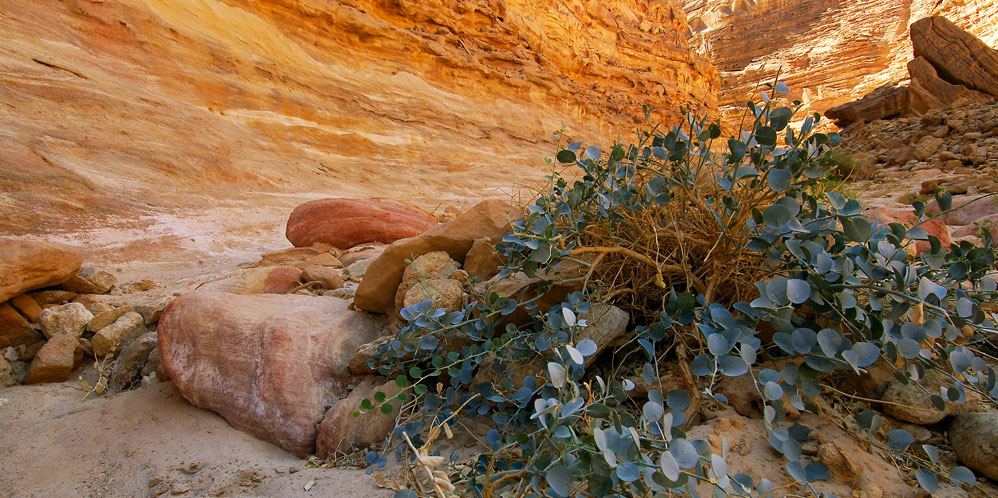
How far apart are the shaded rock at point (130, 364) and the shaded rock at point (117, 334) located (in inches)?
2.9

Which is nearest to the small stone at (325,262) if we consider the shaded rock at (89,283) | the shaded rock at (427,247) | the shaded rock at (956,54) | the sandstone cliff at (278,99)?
the shaded rock at (89,283)

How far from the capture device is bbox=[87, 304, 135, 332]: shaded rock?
6.08 feet

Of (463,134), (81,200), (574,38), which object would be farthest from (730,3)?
(81,200)

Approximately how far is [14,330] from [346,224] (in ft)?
8.15

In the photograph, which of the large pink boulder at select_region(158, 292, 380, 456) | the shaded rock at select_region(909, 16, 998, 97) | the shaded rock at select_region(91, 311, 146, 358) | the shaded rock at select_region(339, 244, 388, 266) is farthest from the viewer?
the shaded rock at select_region(909, 16, 998, 97)

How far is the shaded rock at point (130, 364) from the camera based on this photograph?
1.65 metres

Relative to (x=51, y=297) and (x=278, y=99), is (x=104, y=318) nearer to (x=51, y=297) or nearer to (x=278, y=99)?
(x=51, y=297)

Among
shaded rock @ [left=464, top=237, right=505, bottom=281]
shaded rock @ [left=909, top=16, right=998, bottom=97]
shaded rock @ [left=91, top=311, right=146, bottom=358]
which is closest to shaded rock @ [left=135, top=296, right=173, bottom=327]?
shaded rock @ [left=91, top=311, right=146, bottom=358]

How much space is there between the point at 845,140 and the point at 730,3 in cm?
2280

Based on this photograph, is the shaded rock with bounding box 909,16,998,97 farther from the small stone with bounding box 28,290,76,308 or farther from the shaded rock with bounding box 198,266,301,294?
the small stone with bounding box 28,290,76,308

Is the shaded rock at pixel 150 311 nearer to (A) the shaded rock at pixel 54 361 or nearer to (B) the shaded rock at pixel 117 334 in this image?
(B) the shaded rock at pixel 117 334

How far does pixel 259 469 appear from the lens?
119cm

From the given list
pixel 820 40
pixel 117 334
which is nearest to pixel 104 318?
pixel 117 334

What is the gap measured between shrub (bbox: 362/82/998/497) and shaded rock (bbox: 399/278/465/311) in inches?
4.6
